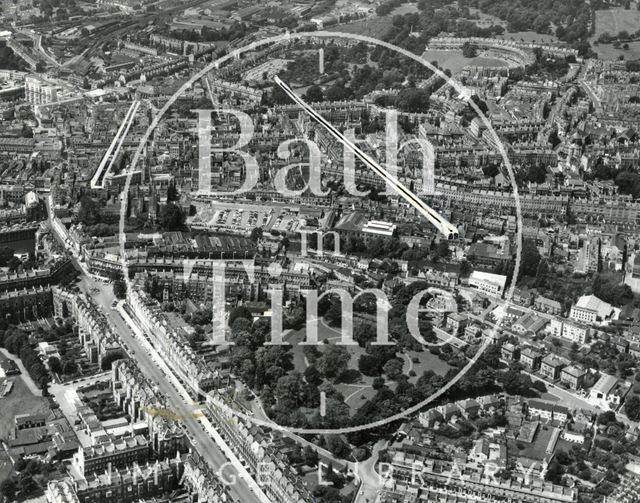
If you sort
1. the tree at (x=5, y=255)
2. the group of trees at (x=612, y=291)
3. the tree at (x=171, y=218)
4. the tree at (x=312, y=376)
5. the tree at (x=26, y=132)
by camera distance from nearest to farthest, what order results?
the tree at (x=312, y=376) → the group of trees at (x=612, y=291) → the tree at (x=5, y=255) → the tree at (x=171, y=218) → the tree at (x=26, y=132)

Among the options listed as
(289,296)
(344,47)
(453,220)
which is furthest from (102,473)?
(344,47)

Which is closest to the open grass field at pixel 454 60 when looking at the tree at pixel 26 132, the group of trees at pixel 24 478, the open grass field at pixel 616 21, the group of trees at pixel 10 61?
the open grass field at pixel 616 21

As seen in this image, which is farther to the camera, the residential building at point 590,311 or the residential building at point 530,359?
the residential building at point 590,311

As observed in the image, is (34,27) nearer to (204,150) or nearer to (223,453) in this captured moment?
(204,150)

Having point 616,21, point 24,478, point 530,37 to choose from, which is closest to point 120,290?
point 24,478

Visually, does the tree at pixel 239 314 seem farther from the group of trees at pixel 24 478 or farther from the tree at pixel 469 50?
the tree at pixel 469 50
